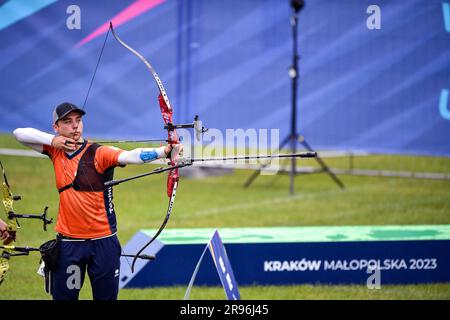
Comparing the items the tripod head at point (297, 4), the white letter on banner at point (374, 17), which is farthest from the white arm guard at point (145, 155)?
the white letter on banner at point (374, 17)

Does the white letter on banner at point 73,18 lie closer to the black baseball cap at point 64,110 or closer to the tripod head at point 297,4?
the tripod head at point 297,4

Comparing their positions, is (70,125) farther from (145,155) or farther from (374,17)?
(374,17)

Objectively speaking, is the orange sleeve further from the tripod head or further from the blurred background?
the tripod head

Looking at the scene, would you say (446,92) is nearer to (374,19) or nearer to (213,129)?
(374,19)

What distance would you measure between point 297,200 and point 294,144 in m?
0.91

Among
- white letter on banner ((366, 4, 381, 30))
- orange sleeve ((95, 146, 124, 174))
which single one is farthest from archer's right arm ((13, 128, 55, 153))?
white letter on banner ((366, 4, 381, 30))

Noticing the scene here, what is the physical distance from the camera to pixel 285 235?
30.2ft

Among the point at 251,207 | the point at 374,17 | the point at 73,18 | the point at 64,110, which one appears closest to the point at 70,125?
the point at 64,110

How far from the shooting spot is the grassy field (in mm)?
8703

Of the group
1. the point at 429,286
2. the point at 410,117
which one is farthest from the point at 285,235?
the point at 410,117

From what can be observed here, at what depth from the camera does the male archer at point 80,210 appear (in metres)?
6.02

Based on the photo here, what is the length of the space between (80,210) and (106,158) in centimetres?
42

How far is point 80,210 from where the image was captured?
6.05 meters

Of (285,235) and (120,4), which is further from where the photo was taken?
(120,4)
